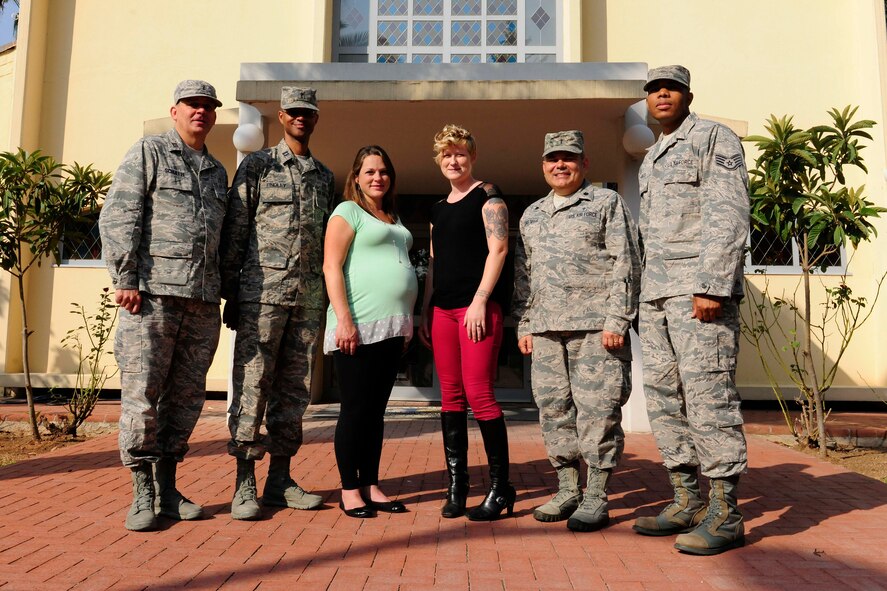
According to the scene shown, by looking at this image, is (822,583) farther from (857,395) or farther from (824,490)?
(857,395)

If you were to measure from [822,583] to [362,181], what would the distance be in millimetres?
2827

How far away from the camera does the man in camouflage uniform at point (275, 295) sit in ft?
11.5

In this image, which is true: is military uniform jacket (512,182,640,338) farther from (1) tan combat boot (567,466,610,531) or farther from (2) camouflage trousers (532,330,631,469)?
(1) tan combat boot (567,466,610,531)

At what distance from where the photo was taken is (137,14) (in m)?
10.1

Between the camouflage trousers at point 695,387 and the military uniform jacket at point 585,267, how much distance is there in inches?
8.1

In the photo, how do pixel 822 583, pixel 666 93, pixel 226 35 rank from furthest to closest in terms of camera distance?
pixel 226 35 → pixel 666 93 → pixel 822 583

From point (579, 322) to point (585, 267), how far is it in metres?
0.29

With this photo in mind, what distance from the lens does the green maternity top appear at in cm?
351

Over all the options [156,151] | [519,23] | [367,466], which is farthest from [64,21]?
[367,466]

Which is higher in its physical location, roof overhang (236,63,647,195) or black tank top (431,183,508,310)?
roof overhang (236,63,647,195)

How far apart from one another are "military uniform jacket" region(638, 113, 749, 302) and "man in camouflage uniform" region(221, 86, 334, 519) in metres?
1.80

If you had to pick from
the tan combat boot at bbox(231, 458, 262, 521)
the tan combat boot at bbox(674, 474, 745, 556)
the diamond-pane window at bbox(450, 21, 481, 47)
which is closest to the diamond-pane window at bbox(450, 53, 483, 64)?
the diamond-pane window at bbox(450, 21, 481, 47)

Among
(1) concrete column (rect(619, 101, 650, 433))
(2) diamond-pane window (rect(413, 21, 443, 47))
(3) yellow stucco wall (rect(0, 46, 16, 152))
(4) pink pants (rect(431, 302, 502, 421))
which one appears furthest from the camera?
(3) yellow stucco wall (rect(0, 46, 16, 152))

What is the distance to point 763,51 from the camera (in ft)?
31.8
